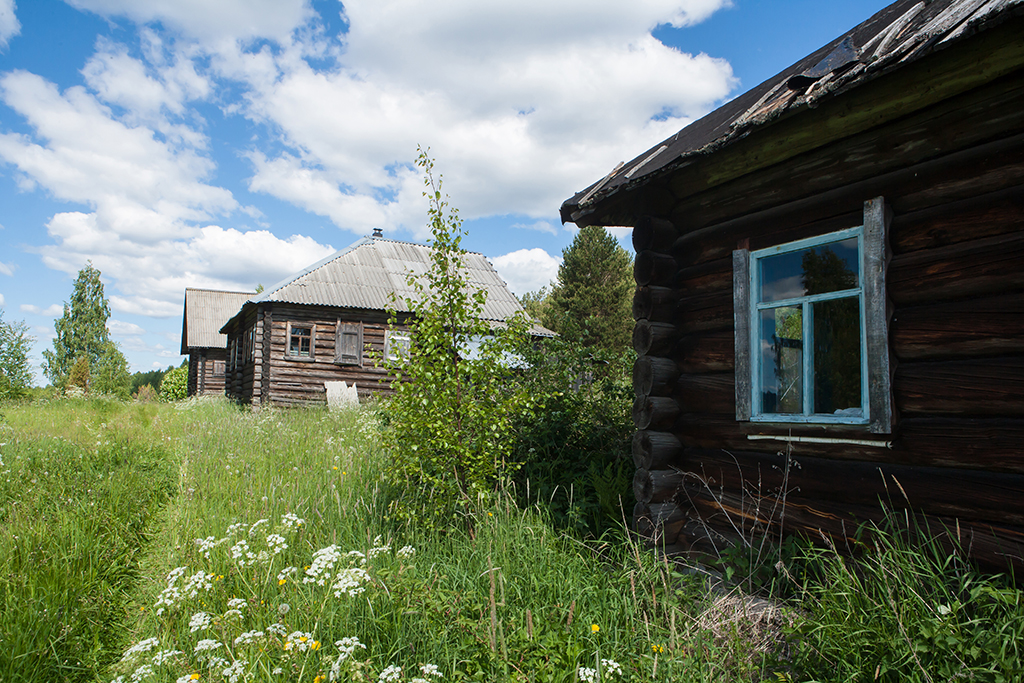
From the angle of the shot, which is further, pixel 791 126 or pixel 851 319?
pixel 851 319

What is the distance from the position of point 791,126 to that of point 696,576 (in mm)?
3038

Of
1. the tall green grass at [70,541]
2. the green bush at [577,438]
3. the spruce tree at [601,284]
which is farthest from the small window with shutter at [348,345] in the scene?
the spruce tree at [601,284]

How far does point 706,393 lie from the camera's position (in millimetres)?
4410

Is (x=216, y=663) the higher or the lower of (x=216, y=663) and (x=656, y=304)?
the lower

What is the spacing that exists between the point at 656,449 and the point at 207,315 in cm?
3570

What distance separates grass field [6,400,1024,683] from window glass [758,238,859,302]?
171cm

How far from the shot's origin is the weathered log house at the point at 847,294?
2.90 metres

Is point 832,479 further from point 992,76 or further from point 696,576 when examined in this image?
point 992,76

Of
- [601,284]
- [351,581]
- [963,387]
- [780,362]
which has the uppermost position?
[601,284]

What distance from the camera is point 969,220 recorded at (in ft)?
9.93

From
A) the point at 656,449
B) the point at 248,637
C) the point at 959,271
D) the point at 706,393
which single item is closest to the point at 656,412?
the point at 656,449

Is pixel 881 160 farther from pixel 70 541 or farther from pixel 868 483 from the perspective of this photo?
pixel 70 541

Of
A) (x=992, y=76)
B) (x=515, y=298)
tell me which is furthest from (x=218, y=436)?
(x=515, y=298)

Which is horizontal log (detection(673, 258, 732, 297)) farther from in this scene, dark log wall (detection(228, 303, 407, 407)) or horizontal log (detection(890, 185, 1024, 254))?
dark log wall (detection(228, 303, 407, 407))
